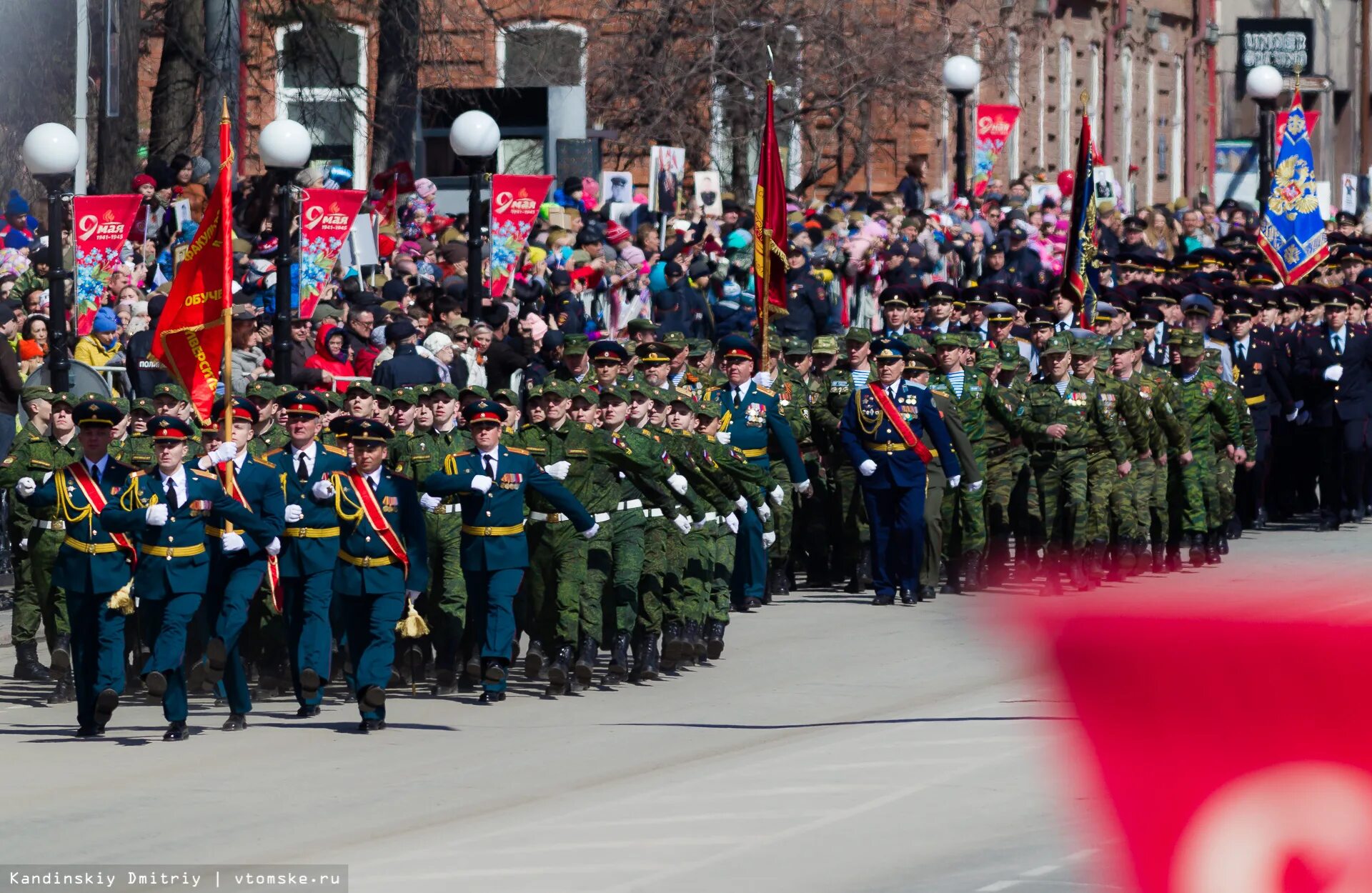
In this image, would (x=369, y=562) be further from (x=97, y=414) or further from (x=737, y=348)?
(x=737, y=348)

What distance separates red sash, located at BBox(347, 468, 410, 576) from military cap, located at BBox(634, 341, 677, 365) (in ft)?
13.2

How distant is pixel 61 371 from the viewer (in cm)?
1678

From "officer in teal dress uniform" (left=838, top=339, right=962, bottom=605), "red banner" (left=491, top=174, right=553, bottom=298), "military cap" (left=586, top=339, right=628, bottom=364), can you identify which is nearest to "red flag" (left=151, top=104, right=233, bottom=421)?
"military cap" (left=586, top=339, right=628, bottom=364)

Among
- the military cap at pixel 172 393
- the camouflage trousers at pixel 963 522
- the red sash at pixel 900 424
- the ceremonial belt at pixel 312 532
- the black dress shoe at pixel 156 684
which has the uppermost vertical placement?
the military cap at pixel 172 393

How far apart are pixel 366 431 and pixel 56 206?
5833 mm

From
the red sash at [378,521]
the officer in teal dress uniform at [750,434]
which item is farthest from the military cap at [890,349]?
the red sash at [378,521]

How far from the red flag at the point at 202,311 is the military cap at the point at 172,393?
45 millimetres

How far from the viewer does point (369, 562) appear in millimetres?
12781

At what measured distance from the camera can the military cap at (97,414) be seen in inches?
521

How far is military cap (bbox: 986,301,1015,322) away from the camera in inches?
830

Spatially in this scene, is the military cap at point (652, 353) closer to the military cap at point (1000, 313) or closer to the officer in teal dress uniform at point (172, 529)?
the officer in teal dress uniform at point (172, 529)

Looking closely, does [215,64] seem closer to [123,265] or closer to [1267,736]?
[123,265]

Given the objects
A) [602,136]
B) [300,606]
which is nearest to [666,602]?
[300,606]

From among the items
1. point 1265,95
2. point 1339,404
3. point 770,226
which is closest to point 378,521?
point 770,226
